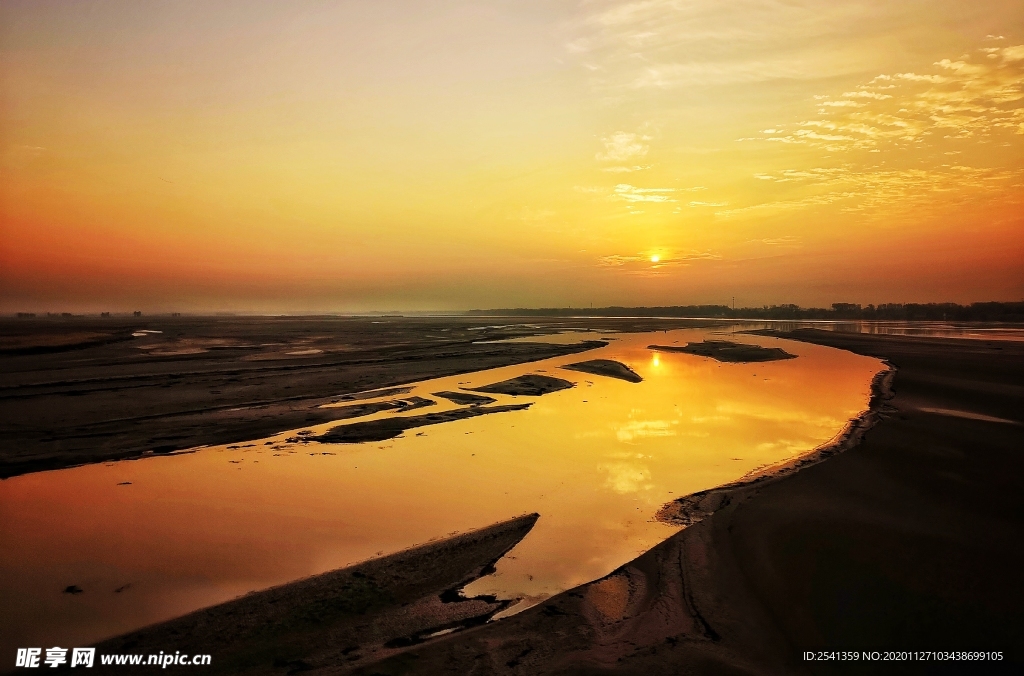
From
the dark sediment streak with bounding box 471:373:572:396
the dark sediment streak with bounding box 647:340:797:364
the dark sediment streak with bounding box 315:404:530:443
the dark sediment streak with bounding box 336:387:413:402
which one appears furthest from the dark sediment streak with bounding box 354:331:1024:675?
the dark sediment streak with bounding box 647:340:797:364

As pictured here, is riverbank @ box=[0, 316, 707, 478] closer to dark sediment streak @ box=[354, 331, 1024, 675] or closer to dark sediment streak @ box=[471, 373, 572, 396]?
dark sediment streak @ box=[471, 373, 572, 396]

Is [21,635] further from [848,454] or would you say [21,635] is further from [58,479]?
[848,454]

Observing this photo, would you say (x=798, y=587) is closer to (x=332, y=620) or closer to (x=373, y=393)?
(x=332, y=620)

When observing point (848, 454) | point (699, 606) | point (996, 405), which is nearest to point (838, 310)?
point (996, 405)

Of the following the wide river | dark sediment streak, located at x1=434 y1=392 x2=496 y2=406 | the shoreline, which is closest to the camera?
the wide river

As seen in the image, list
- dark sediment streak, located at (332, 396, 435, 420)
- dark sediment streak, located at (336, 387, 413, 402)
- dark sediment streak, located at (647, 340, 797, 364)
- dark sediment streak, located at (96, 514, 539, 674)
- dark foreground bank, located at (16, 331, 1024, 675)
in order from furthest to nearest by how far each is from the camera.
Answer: dark sediment streak, located at (647, 340, 797, 364)
dark sediment streak, located at (336, 387, 413, 402)
dark sediment streak, located at (332, 396, 435, 420)
dark sediment streak, located at (96, 514, 539, 674)
dark foreground bank, located at (16, 331, 1024, 675)
